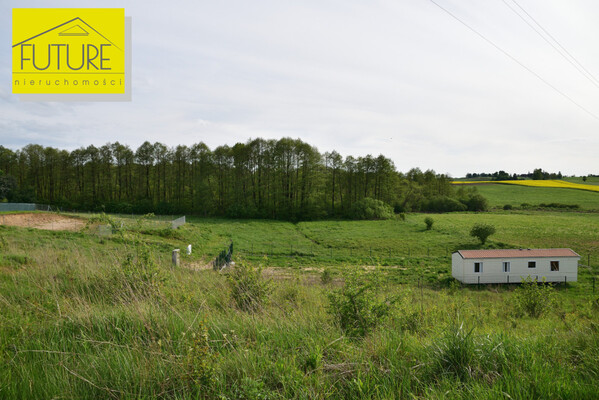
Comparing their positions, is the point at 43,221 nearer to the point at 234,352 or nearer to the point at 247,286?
the point at 247,286

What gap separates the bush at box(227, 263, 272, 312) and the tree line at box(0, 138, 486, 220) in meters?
48.4

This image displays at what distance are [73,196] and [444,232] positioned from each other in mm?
64463

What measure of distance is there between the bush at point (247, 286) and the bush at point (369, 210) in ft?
160

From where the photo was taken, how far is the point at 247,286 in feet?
15.8

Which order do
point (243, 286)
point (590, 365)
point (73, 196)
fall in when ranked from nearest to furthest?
point (590, 365), point (243, 286), point (73, 196)

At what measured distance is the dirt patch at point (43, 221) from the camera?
25.2 meters

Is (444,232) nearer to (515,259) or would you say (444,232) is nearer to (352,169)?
(515,259)

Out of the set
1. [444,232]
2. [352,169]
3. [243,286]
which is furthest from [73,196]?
[243,286]

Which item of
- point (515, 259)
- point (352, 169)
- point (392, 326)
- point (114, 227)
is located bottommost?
point (515, 259)

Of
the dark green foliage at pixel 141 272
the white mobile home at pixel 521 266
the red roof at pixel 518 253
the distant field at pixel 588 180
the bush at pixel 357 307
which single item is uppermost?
the distant field at pixel 588 180

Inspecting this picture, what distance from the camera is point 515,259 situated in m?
22.3

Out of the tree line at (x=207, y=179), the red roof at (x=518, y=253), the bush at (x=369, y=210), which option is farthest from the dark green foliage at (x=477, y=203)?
the red roof at (x=518, y=253)

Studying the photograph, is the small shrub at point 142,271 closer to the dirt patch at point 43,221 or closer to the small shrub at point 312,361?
the small shrub at point 312,361

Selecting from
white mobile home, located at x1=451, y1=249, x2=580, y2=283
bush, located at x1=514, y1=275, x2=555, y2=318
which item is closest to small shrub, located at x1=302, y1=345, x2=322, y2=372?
bush, located at x1=514, y1=275, x2=555, y2=318
